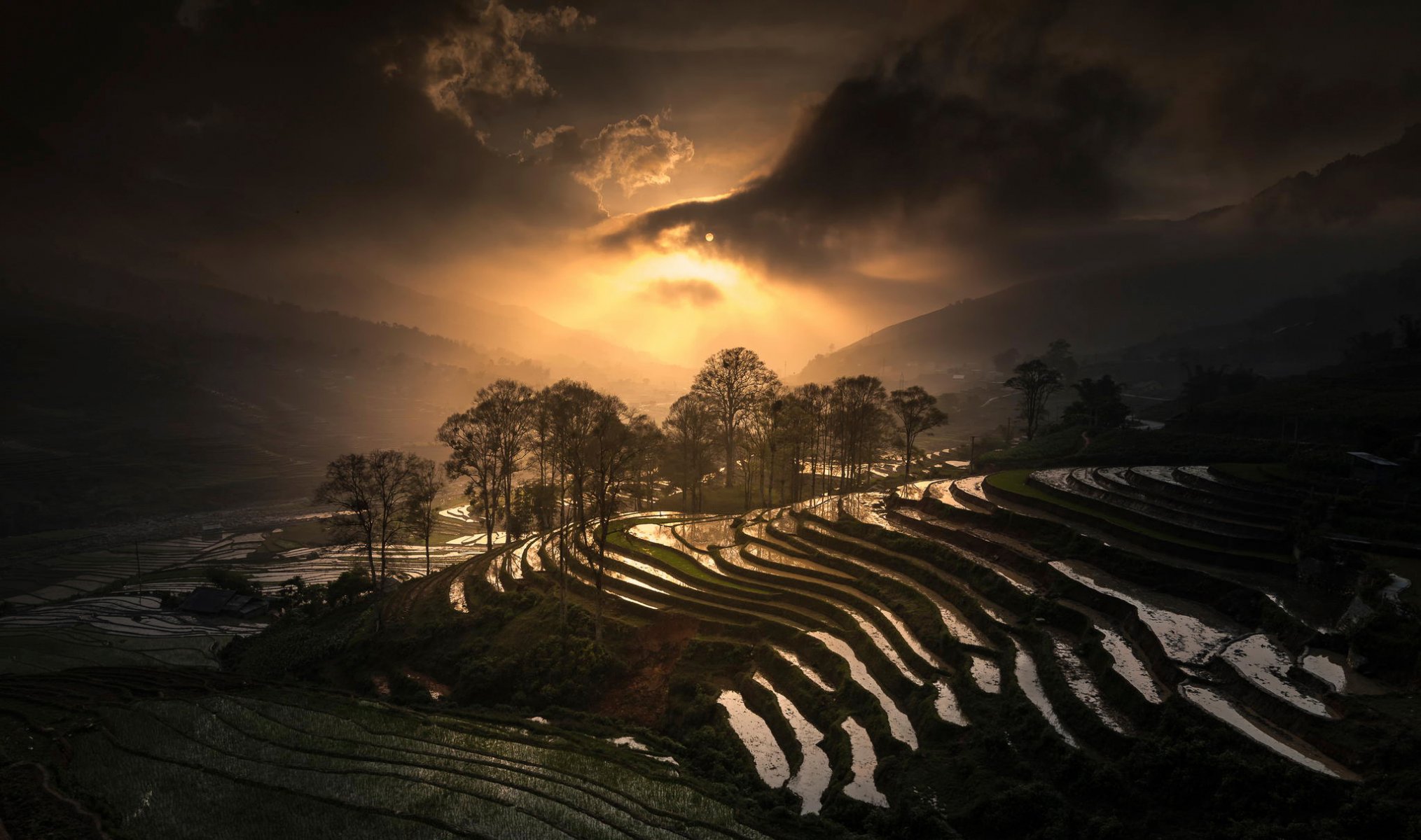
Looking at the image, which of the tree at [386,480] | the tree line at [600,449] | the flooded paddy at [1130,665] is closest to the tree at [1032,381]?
the tree line at [600,449]

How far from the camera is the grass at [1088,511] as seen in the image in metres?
23.5

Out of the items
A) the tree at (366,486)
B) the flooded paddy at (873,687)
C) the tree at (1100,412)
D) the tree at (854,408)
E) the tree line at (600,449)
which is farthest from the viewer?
the tree at (1100,412)

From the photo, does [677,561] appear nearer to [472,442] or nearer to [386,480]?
[386,480]

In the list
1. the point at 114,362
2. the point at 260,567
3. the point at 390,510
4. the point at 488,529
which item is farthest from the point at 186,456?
the point at 390,510

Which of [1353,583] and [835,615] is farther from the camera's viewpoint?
[835,615]

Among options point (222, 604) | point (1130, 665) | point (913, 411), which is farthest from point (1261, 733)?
point (222, 604)

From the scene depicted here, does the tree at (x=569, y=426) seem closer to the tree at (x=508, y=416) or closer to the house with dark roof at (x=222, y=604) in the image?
the tree at (x=508, y=416)

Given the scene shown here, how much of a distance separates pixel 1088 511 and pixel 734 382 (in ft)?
84.8

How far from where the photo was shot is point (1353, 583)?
789 inches

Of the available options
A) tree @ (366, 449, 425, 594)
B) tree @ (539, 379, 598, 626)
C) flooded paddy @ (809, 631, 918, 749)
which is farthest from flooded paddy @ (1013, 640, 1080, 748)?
tree @ (366, 449, 425, 594)

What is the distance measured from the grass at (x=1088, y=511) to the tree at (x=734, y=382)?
18828mm

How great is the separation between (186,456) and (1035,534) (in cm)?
15239

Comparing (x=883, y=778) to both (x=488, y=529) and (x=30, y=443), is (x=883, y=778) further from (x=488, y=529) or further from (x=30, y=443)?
(x=30, y=443)

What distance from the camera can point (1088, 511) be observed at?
3075 cm
